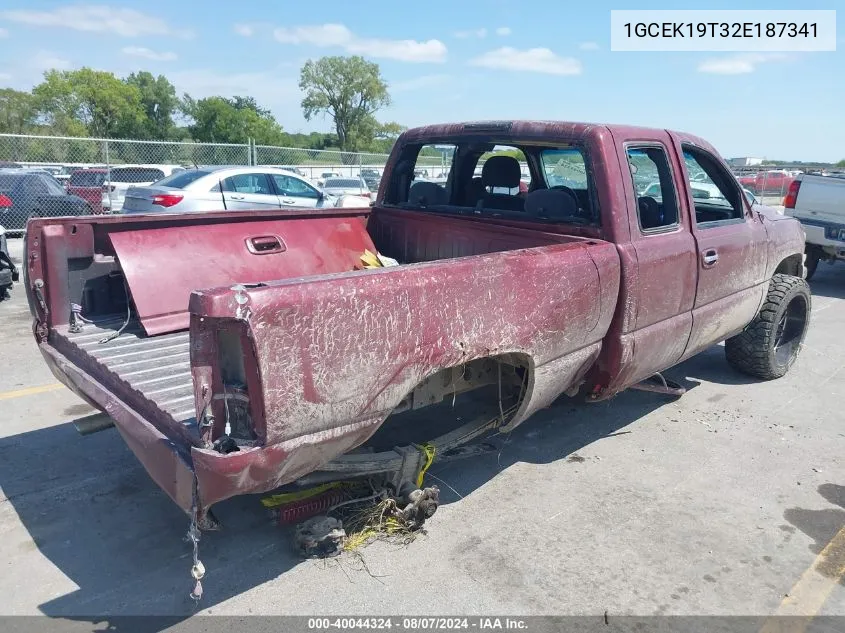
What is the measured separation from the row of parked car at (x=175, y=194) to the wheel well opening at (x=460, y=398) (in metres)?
7.66

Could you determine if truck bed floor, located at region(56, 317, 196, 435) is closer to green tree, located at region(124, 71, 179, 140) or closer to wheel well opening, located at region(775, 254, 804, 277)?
wheel well opening, located at region(775, 254, 804, 277)

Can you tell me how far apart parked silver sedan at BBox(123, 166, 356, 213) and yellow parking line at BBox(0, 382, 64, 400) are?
610cm

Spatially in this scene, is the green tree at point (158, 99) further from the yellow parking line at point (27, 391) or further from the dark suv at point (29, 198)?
the yellow parking line at point (27, 391)

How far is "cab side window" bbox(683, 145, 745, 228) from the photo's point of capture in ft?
15.9

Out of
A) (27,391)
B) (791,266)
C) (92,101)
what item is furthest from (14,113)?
(791,266)

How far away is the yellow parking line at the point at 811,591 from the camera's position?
115 inches

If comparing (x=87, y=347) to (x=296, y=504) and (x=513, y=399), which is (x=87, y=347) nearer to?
(x=296, y=504)

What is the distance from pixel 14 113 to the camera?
5625cm

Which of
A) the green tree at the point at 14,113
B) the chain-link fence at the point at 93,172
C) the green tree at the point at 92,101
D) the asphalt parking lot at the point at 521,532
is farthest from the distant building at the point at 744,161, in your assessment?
the green tree at the point at 92,101

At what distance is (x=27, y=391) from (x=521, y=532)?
3.96 m

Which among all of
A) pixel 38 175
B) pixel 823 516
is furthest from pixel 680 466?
pixel 38 175

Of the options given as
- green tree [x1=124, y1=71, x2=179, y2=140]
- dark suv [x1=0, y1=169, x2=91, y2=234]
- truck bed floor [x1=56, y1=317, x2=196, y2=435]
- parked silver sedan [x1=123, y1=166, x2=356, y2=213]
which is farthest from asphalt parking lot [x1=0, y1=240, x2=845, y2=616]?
green tree [x1=124, y1=71, x2=179, y2=140]

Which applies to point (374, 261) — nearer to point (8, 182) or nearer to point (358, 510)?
point (358, 510)

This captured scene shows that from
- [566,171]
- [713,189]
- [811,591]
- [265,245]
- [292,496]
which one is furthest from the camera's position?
[713,189]
